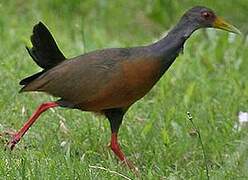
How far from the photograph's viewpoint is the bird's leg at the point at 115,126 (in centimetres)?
571

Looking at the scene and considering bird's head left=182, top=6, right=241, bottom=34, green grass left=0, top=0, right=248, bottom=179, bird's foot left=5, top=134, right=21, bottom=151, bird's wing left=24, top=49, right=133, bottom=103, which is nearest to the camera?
green grass left=0, top=0, right=248, bottom=179

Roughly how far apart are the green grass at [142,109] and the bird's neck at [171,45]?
0.65 m

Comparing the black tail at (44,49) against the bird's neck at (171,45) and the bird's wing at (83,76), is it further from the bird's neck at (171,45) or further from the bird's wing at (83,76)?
the bird's neck at (171,45)

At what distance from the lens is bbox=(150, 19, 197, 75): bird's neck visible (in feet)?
18.0

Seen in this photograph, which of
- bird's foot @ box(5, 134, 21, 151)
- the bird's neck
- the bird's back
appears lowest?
bird's foot @ box(5, 134, 21, 151)

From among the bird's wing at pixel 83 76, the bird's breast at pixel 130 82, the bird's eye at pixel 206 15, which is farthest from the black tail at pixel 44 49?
the bird's eye at pixel 206 15

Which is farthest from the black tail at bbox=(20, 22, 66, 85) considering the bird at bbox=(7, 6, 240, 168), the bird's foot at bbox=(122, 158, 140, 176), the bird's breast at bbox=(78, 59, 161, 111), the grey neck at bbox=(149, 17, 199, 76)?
the bird's foot at bbox=(122, 158, 140, 176)

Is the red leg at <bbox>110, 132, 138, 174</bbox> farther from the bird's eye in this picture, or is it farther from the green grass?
the bird's eye

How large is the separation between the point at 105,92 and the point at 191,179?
70 cm

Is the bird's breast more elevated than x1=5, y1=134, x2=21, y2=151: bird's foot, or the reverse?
the bird's breast

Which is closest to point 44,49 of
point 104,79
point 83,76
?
point 83,76

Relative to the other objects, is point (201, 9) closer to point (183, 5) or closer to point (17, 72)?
point (17, 72)

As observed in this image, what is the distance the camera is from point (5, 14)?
29.2ft

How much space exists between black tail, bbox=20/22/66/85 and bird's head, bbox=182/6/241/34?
817 mm
